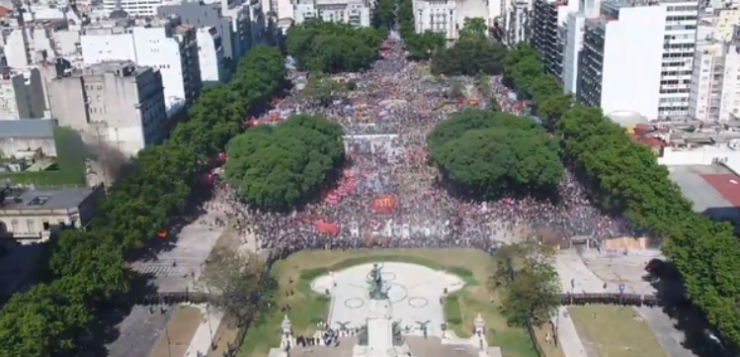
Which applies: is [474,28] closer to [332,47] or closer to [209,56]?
[332,47]

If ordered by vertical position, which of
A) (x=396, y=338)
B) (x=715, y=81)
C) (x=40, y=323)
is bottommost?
(x=396, y=338)

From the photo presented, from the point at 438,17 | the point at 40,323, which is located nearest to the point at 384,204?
the point at 40,323

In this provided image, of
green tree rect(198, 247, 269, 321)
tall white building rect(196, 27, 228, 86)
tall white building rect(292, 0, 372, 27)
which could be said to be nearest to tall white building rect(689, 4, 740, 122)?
green tree rect(198, 247, 269, 321)

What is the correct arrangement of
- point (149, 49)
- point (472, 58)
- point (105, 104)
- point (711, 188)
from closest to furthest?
point (711, 188) < point (105, 104) < point (149, 49) < point (472, 58)

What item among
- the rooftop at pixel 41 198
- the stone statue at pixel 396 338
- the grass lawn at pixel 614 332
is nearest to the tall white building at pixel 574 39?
the grass lawn at pixel 614 332

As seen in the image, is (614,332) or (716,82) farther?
(716,82)

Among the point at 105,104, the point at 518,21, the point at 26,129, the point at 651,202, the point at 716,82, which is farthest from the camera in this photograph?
the point at 518,21

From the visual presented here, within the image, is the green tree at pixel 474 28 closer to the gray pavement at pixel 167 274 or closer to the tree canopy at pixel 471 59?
the tree canopy at pixel 471 59
